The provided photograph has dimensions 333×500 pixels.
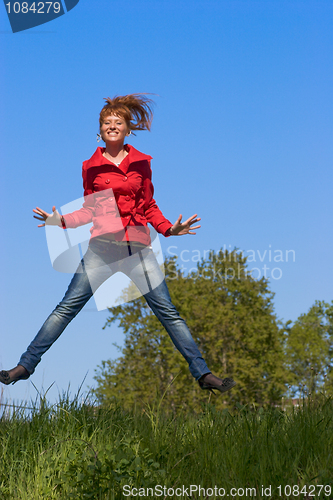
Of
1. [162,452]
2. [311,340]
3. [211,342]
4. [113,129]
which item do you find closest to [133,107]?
[113,129]

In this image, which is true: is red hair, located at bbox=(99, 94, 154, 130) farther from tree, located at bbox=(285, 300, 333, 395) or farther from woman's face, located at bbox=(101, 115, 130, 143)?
tree, located at bbox=(285, 300, 333, 395)

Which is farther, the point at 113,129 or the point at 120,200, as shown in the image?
the point at 113,129

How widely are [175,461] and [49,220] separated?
10.0ft

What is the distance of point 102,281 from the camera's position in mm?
5668

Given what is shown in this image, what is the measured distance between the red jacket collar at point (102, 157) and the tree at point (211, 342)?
1742 cm

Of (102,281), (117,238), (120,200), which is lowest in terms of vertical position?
(102,281)

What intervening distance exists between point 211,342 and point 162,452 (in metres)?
20.0

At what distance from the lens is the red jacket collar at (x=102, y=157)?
231 inches

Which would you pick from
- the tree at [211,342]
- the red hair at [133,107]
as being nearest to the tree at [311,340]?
the tree at [211,342]

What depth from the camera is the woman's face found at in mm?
6000

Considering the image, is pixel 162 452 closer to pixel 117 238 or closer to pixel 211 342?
pixel 117 238

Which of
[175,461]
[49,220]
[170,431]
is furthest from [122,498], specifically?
[49,220]

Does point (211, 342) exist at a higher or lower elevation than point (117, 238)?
higher

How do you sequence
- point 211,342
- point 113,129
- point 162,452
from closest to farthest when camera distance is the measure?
point 162,452, point 113,129, point 211,342
